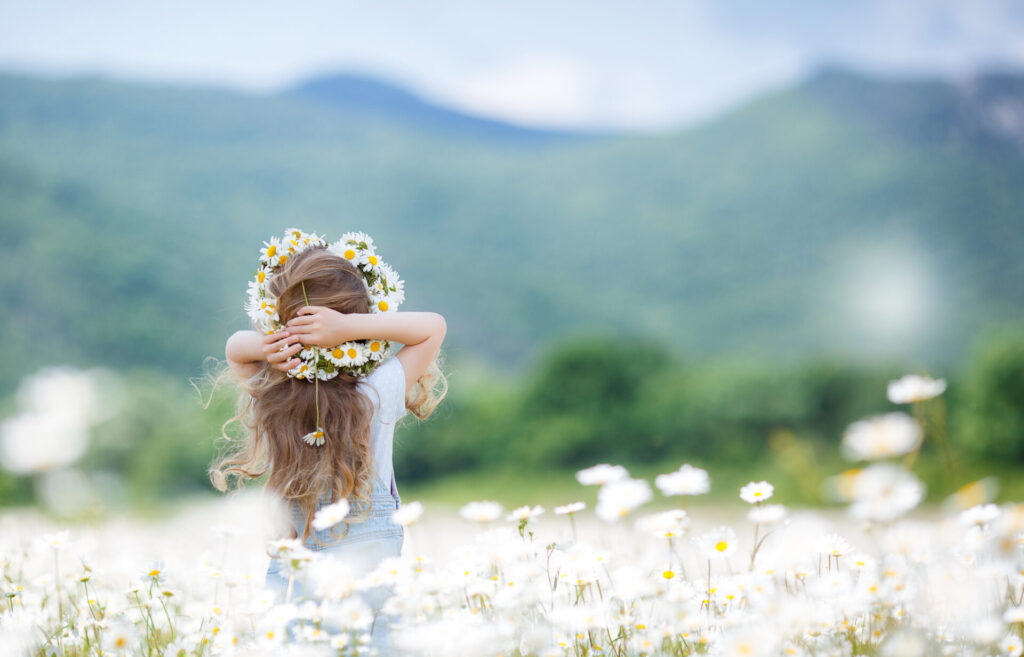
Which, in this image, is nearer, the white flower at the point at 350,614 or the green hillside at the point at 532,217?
the white flower at the point at 350,614

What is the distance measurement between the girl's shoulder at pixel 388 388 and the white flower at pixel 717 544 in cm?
105

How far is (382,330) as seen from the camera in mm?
2598

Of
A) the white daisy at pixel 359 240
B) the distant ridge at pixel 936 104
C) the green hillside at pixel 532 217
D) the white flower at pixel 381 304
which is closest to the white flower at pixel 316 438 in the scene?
the white flower at pixel 381 304

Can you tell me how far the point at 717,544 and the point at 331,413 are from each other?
1.23 metres

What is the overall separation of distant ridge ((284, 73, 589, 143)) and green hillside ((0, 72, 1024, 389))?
148 cm

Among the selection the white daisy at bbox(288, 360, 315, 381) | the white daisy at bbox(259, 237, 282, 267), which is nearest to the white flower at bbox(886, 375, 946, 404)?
the white daisy at bbox(288, 360, 315, 381)

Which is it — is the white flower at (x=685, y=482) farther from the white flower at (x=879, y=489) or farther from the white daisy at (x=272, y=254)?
the white daisy at (x=272, y=254)

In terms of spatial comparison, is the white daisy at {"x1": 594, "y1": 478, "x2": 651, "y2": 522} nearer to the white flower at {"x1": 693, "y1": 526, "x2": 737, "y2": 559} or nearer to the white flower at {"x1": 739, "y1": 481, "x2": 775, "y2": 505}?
the white flower at {"x1": 693, "y1": 526, "x2": 737, "y2": 559}

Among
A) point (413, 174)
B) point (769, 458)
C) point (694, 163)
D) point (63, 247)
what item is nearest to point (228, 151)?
point (413, 174)

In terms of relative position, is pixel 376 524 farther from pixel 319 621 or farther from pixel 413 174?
pixel 413 174

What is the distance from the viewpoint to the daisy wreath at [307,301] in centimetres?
254

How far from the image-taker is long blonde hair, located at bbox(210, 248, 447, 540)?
251 cm

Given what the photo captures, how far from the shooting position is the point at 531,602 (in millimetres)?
1936

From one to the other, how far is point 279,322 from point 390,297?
37 cm
